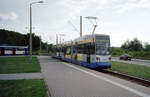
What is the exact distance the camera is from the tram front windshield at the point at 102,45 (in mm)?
14797

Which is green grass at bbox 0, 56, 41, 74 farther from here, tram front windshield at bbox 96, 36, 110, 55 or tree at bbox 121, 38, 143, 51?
tree at bbox 121, 38, 143, 51

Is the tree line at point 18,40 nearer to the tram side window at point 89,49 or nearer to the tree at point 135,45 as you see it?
the tree at point 135,45

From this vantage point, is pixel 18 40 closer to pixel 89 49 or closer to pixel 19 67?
pixel 19 67

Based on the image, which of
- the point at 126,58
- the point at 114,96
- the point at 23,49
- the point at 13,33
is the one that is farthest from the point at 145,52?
the point at 13,33

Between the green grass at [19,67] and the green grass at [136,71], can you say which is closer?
the green grass at [136,71]

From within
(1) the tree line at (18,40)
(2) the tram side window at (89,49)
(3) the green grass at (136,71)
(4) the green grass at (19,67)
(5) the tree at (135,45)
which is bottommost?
(3) the green grass at (136,71)

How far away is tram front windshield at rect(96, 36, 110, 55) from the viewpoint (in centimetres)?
1480

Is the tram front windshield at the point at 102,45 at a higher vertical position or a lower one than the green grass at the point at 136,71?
higher

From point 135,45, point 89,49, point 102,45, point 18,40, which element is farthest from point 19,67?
point 18,40

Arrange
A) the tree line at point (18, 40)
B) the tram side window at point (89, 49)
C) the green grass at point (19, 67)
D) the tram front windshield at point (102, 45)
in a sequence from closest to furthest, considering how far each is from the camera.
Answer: the green grass at point (19, 67) < the tram front windshield at point (102, 45) < the tram side window at point (89, 49) < the tree line at point (18, 40)

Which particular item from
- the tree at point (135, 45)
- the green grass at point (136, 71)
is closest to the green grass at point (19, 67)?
the green grass at point (136, 71)

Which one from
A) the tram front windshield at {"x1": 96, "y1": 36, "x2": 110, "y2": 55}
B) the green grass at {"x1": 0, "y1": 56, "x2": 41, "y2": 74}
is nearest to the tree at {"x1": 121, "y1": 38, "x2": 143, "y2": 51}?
the green grass at {"x1": 0, "y1": 56, "x2": 41, "y2": 74}

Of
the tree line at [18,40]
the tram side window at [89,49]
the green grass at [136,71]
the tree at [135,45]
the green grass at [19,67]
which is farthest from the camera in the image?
the tree line at [18,40]

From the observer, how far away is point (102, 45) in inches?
588
